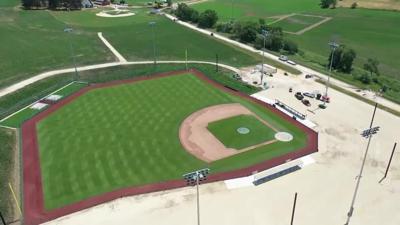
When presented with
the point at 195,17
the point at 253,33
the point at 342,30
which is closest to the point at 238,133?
the point at 253,33

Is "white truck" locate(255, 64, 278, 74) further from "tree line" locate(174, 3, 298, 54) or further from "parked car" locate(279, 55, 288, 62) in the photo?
"tree line" locate(174, 3, 298, 54)

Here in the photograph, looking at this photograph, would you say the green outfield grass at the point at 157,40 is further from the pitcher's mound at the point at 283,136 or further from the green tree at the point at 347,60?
the pitcher's mound at the point at 283,136

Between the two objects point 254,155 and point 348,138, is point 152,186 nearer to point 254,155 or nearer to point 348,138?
A: point 254,155

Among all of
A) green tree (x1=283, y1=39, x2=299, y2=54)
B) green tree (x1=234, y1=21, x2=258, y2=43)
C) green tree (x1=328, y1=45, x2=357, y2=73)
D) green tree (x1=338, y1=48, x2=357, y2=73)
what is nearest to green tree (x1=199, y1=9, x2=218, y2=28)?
green tree (x1=234, y1=21, x2=258, y2=43)

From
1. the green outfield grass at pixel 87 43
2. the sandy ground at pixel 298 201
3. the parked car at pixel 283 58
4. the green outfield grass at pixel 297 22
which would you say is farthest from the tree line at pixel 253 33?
the sandy ground at pixel 298 201

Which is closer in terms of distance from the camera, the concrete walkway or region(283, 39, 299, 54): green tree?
the concrete walkway

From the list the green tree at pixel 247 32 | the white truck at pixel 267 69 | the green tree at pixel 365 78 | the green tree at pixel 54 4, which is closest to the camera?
the green tree at pixel 365 78
